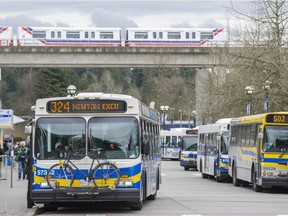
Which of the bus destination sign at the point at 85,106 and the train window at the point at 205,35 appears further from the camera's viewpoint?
the train window at the point at 205,35

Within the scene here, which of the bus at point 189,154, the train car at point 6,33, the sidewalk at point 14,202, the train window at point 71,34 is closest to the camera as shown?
the sidewalk at point 14,202

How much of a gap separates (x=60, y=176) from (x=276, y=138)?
11841 mm

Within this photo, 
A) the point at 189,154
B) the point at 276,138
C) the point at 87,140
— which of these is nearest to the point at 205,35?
the point at 189,154

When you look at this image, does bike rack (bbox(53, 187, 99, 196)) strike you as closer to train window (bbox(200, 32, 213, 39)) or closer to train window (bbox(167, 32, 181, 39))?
train window (bbox(167, 32, 181, 39))

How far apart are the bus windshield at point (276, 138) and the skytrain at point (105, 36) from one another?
57.3 meters

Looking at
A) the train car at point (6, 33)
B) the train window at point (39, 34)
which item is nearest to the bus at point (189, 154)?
the train car at point (6, 33)

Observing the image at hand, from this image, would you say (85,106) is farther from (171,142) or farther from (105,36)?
(105,36)

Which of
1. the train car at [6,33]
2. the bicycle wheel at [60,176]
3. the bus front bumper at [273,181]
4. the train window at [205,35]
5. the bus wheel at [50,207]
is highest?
the train window at [205,35]

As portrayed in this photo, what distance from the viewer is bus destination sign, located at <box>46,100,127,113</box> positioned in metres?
21.6

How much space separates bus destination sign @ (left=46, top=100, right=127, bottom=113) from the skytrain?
2620 inches

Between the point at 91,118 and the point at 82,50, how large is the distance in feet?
180

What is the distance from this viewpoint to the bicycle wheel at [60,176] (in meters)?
21.1

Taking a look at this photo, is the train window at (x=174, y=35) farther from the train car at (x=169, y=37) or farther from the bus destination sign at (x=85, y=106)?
the bus destination sign at (x=85, y=106)

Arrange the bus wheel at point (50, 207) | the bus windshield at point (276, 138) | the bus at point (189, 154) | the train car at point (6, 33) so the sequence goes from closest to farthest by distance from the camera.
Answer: the bus wheel at point (50, 207) < the bus windshield at point (276, 138) < the bus at point (189, 154) < the train car at point (6, 33)
